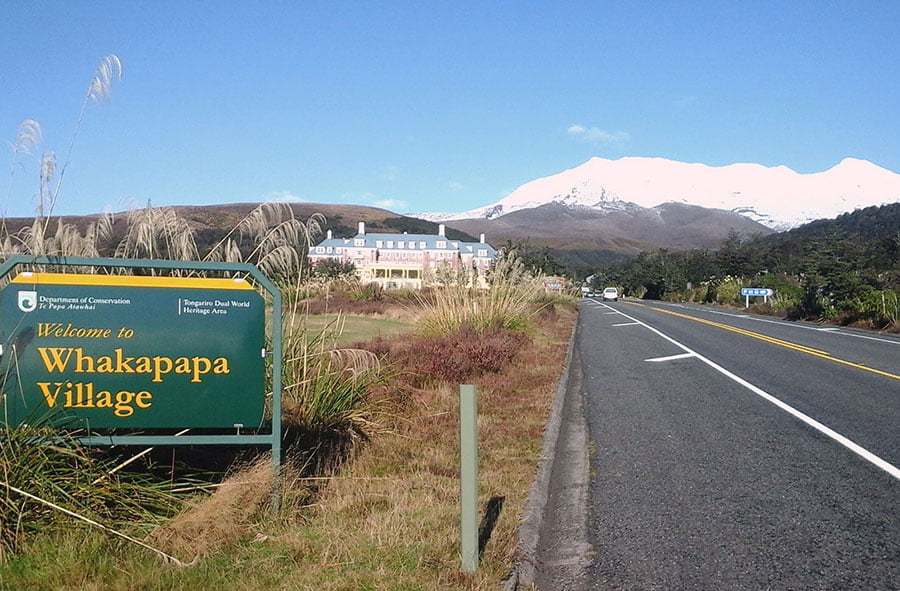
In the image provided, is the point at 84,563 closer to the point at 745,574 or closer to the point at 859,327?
the point at 745,574

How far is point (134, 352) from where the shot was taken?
506cm

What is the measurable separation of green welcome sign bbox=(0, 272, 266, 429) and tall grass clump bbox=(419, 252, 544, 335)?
1052cm

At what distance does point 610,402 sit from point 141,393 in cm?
770

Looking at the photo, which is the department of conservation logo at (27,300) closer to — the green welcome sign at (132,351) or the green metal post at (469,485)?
the green welcome sign at (132,351)

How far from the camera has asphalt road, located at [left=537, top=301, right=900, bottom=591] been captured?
15.6 ft

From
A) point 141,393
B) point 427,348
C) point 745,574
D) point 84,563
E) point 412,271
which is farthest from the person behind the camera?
point 412,271

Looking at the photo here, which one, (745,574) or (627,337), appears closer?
(745,574)

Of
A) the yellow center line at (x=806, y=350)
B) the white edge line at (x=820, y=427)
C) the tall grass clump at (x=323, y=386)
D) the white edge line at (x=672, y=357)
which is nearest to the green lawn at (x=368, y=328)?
the white edge line at (x=672, y=357)

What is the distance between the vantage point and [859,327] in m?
29.9

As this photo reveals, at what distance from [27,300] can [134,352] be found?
2.22 feet

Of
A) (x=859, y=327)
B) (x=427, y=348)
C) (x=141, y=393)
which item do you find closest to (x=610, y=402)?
(x=427, y=348)

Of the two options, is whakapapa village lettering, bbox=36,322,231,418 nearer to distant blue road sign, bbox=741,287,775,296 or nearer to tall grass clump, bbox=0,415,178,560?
tall grass clump, bbox=0,415,178,560

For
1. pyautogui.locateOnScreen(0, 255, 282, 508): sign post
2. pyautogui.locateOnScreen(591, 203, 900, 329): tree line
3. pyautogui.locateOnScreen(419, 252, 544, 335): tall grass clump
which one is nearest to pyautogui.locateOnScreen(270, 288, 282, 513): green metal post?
pyautogui.locateOnScreen(0, 255, 282, 508): sign post

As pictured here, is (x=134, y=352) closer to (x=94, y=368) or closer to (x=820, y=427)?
(x=94, y=368)
